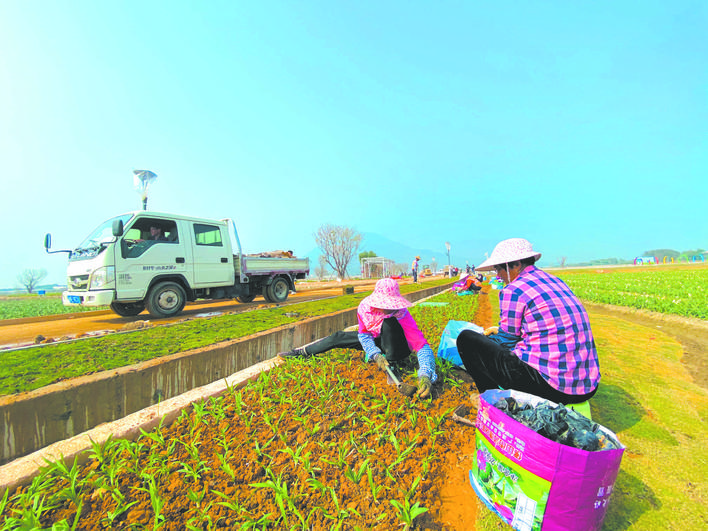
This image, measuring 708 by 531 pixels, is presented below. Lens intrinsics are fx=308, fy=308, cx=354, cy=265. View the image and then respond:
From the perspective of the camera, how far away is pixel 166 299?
6.77 metres

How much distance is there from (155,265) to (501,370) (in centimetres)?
682

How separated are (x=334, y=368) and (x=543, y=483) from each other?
214cm

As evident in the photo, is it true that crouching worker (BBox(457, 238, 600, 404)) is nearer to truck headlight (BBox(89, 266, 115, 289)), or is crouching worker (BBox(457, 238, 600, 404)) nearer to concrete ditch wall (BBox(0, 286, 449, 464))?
concrete ditch wall (BBox(0, 286, 449, 464))

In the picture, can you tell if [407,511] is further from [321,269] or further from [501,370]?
[321,269]

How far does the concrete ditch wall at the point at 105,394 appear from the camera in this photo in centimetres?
212

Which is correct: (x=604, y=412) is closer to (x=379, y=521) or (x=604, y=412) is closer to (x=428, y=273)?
(x=379, y=521)

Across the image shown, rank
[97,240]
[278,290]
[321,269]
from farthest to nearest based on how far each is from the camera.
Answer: [321,269] < [278,290] < [97,240]

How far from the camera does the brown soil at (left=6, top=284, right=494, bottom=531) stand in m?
1.53

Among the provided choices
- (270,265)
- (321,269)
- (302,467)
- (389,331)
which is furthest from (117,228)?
(321,269)

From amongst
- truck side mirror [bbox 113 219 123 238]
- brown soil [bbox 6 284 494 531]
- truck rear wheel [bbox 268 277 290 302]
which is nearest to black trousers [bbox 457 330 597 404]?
brown soil [bbox 6 284 494 531]

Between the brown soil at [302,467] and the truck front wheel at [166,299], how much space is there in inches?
197

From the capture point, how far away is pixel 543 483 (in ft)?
4.54

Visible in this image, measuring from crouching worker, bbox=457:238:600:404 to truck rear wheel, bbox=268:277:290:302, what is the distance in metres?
7.67

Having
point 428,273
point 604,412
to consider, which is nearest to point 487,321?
point 604,412
